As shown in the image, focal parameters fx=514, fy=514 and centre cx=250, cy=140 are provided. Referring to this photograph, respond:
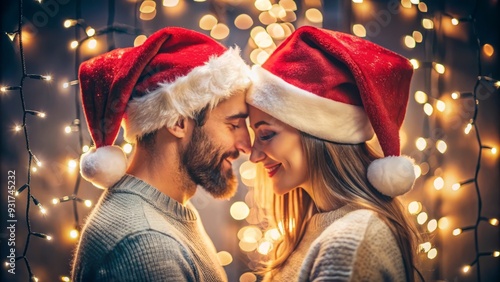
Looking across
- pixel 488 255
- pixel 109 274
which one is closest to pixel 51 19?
pixel 109 274

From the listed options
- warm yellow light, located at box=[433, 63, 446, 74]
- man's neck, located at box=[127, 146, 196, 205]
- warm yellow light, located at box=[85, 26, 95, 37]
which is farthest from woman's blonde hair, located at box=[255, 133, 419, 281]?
warm yellow light, located at box=[85, 26, 95, 37]

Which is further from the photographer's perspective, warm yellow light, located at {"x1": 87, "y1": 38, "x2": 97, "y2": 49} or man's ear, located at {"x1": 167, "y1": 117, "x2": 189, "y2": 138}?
warm yellow light, located at {"x1": 87, "y1": 38, "x2": 97, "y2": 49}

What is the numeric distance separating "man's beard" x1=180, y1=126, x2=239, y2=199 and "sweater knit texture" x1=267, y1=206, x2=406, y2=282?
511 millimetres

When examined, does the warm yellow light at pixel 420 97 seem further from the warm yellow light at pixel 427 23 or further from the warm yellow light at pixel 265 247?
the warm yellow light at pixel 265 247

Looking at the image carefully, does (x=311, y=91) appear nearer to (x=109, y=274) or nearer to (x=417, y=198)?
(x=109, y=274)

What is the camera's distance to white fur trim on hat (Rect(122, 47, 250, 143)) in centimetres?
157

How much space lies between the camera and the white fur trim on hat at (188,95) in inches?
61.8

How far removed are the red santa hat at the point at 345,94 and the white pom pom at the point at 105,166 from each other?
47cm

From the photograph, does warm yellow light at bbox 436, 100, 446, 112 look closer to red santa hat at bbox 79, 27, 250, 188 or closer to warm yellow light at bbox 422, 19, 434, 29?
warm yellow light at bbox 422, 19, 434, 29

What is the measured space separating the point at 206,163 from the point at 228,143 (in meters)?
0.10

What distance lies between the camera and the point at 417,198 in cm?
212

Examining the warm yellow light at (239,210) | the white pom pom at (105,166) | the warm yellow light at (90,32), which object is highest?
the warm yellow light at (90,32)

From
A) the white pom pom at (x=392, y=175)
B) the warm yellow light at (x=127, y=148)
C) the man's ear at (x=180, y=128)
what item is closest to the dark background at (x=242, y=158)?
the warm yellow light at (x=127, y=148)

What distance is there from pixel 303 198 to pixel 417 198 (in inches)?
23.6
